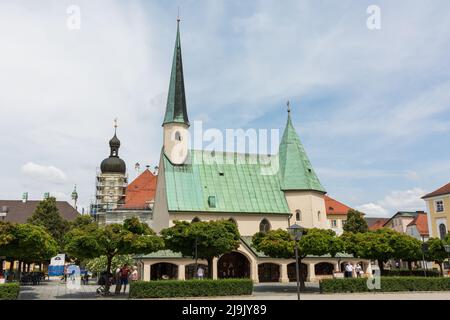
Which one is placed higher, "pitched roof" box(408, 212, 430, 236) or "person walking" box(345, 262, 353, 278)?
→ "pitched roof" box(408, 212, 430, 236)


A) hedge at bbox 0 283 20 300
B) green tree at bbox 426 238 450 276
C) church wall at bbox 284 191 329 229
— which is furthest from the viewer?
church wall at bbox 284 191 329 229

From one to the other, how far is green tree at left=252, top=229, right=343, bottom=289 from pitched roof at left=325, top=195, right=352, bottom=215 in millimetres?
50933

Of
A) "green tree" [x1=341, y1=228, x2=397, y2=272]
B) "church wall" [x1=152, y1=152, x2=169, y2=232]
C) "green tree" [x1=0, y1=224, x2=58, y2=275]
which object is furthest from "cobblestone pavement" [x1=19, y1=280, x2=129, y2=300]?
"green tree" [x1=341, y1=228, x2=397, y2=272]

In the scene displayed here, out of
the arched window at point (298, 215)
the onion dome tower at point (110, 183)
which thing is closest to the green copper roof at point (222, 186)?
A: the arched window at point (298, 215)

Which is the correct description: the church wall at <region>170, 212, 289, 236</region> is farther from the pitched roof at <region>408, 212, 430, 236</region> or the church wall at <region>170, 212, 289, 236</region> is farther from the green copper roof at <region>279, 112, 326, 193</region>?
the pitched roof at <region>408, 212, 430, 236</region>

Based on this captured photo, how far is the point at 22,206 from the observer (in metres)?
88.4

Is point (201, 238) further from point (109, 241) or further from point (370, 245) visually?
point (370, 245)

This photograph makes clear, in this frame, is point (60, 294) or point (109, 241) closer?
point (109, 241)

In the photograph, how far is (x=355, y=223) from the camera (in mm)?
65938

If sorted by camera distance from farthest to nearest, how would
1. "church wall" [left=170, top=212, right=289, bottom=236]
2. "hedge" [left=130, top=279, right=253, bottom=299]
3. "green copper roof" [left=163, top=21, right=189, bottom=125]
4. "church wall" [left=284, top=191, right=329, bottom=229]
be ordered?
"green copper roof" [left=163, top=21, right=189, bottom=125], "church wall" [left=284, top=191, right=329, bottom=229], "church wall" [left=170, top=212, right=289, bottom=236], "hedge" [left=130, top=279, right=253, bottom=299]

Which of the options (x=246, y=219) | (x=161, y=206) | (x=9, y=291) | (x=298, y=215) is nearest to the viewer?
(x=9, y=291)

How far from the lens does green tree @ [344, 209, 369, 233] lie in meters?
65.4

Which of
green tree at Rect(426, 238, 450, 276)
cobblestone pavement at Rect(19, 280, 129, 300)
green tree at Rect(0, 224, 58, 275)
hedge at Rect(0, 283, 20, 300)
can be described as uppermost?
green tree at Rect(0, 224, 58, 275)

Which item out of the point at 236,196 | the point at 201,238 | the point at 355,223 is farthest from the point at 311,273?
the point at 355,223
